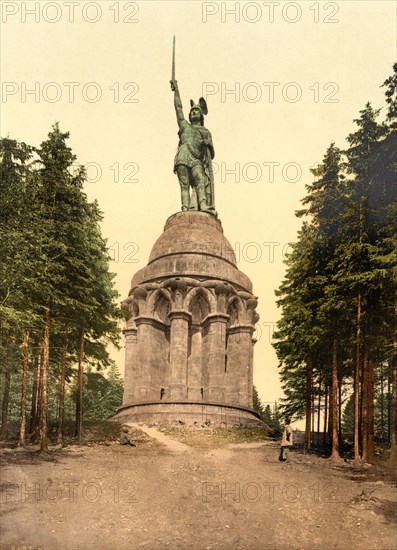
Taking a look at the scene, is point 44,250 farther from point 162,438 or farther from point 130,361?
point 130,361

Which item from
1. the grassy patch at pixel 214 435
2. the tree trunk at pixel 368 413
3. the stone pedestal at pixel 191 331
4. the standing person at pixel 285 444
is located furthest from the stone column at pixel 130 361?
the tree trunk at pixel 368 413

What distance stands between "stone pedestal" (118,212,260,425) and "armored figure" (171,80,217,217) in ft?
11.7

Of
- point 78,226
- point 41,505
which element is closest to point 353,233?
point 78,226

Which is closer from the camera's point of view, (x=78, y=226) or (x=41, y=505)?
(x=41, y=505)

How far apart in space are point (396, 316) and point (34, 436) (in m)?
16.4

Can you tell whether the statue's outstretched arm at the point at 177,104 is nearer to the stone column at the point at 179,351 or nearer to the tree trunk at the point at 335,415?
the stone column at the point at 179,351

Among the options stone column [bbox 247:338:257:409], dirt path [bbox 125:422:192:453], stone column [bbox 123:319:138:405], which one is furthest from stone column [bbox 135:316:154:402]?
stone column [bbox 247:338:257:409]

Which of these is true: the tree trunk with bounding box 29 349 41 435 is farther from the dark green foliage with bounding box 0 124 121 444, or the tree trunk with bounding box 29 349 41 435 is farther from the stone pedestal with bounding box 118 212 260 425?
the stone pedestal with bounding box 118 212 260 425

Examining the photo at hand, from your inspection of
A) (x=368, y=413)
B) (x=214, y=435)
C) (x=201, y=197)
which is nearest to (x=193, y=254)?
(x=201, y=197)

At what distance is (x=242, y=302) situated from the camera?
39906 mm

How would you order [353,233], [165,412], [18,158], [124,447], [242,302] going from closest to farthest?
1. [18,158]
2. [353,233]
3. [124,447]
4. [165,412]
5. [242,302]

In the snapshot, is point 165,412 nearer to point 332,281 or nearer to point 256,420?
point 256,420

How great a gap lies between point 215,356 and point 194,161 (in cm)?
1533

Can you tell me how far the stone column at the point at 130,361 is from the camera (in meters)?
38.7
